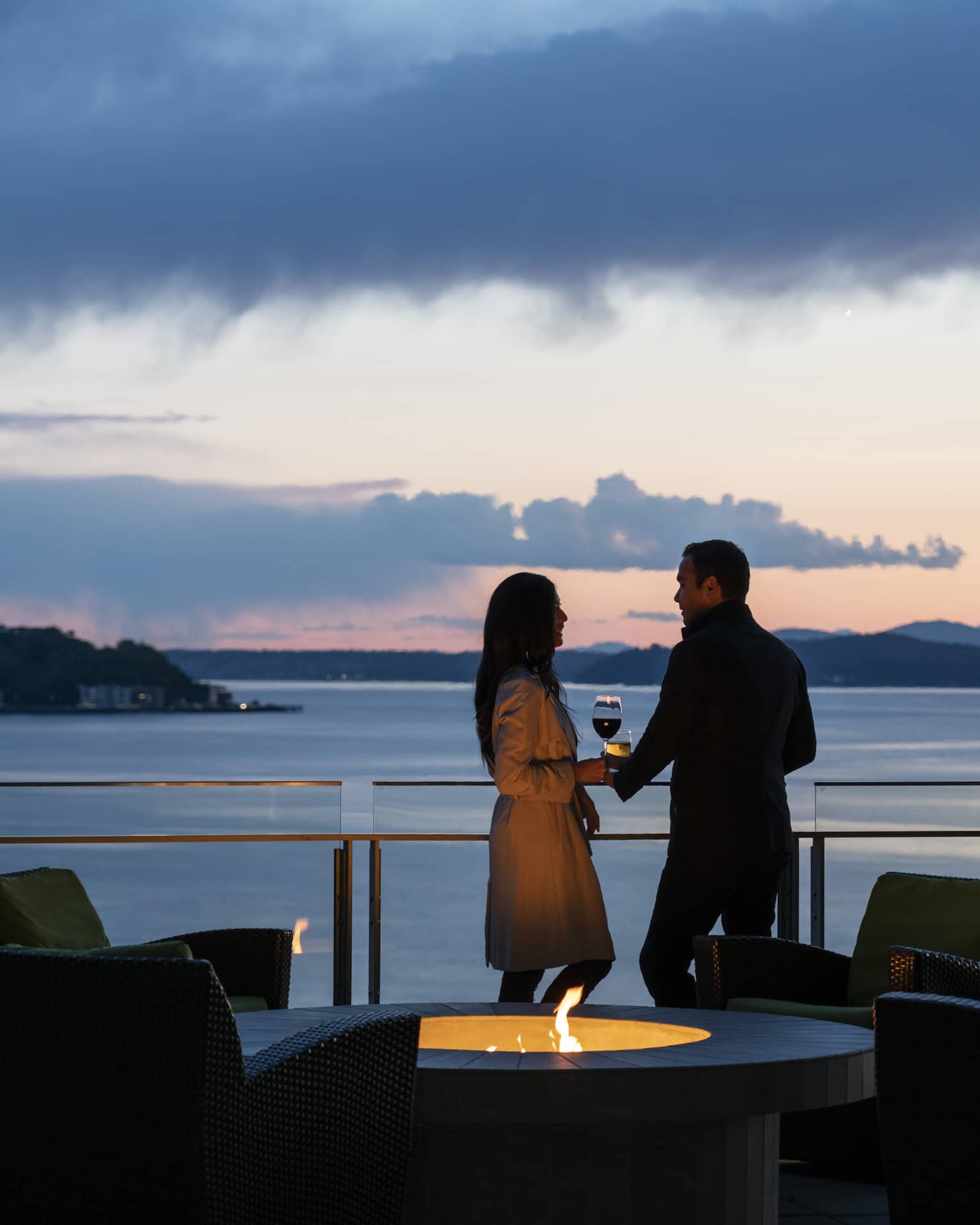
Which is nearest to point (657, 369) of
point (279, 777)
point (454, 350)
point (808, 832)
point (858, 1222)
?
point (454, 350)

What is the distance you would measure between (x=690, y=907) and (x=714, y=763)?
41 centimetres

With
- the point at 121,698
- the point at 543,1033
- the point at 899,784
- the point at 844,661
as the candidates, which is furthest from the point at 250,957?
the point at 121,698

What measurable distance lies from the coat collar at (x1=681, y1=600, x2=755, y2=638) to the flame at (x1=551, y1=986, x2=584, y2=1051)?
1315mm

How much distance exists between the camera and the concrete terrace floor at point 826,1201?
3.71 meters

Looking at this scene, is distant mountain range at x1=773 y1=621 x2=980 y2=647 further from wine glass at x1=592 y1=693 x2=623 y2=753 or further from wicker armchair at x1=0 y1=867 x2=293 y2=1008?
wicker armchair at x1=0 y1=867 x2=293 y2=1008

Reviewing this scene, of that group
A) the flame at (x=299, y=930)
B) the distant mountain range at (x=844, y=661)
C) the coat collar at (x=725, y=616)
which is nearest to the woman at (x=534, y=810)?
the coat collar at (x=725, y=616)

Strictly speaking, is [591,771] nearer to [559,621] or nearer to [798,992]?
[559,621]

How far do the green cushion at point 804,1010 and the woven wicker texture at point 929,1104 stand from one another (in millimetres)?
1075

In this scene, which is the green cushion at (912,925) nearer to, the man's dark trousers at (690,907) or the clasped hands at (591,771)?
the man's dark trousers at (690,907)

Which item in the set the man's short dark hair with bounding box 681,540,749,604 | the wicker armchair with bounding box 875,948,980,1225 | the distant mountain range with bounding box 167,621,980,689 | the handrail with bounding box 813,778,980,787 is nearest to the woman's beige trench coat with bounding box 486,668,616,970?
the man's short dark hair with bounding box 681,540,749,604

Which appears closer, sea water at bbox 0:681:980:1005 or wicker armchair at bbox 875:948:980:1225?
wicker armchair at bbox 875:948:980:1225

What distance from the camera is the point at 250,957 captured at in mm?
4344

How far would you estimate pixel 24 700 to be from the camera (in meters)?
41.2

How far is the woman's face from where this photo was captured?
4.08 meters
